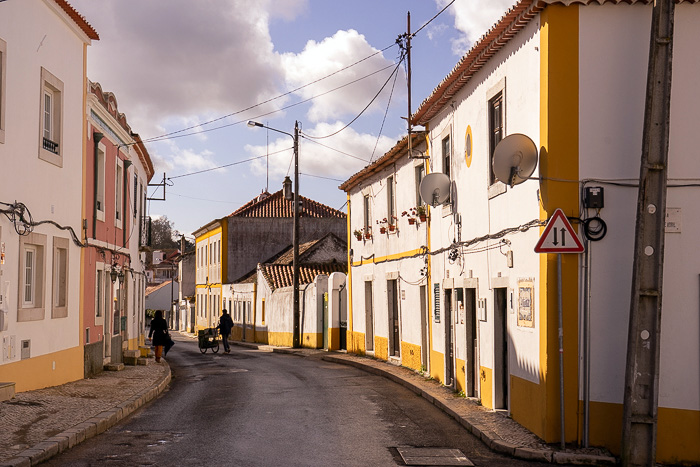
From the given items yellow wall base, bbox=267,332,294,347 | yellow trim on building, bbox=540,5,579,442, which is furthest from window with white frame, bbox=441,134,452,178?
yellow wall base, bbox=267,332,294,347

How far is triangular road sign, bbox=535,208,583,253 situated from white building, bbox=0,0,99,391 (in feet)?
26.8

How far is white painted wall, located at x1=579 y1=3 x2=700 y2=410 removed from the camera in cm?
995

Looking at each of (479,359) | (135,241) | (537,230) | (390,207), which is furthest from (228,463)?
(135,241)

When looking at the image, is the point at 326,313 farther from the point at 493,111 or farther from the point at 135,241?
the point at 493,111

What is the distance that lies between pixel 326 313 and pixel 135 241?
7536mm

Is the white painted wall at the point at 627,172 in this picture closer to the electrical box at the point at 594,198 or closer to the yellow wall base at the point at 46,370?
the electrical box at the point at 594,198

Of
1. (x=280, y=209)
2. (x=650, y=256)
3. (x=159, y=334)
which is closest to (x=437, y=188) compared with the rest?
(x=650, y=256)

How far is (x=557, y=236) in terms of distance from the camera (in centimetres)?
980

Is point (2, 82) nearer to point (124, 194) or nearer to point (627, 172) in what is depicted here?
point (627, 172)

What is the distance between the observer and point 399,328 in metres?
21.8

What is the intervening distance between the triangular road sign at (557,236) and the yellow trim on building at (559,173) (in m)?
0.39

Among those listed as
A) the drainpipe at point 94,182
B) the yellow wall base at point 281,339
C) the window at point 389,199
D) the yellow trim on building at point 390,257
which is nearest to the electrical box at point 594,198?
the yellow trim on building at point 390,257

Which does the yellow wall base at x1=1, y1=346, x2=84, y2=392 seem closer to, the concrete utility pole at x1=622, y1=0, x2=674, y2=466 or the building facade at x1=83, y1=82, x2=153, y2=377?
the building facade at x1=83, y1=82, x2=153, y2=377

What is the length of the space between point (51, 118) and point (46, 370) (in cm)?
460
